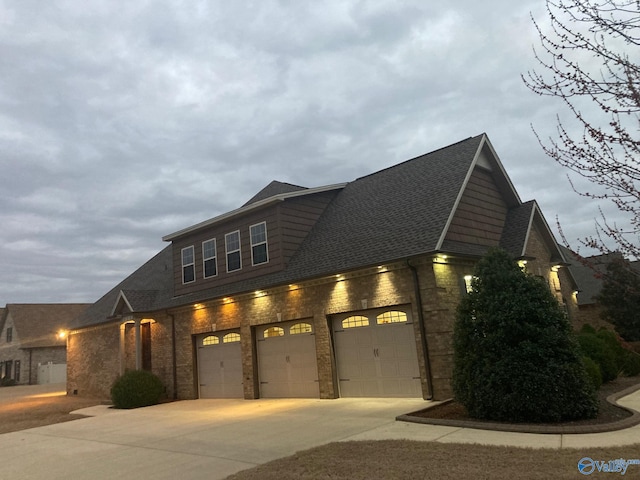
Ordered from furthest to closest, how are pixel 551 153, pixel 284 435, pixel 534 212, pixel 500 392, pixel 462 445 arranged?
1. pixel 534 212
2. pixel 284 435
3. pixel 500 392
4. pixel 462 445
5. pixel 551 153

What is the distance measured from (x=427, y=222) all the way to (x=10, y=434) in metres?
13.3

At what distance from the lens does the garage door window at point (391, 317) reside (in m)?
13.5

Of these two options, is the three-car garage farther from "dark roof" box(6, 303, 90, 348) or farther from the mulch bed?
"dark roof" box(6, 303, 90, 348)

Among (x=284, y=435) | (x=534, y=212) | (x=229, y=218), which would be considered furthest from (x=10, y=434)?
(x=534, y=212)

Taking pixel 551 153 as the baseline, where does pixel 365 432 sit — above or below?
below

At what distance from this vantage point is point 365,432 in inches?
363

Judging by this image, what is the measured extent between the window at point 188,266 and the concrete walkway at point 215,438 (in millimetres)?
7237

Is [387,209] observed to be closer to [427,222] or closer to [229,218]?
[427,222]

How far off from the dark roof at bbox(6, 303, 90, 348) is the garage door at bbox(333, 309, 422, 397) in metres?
38.4

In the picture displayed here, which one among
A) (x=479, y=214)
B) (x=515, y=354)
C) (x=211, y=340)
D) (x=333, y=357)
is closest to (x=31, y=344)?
(x=211, y=340)

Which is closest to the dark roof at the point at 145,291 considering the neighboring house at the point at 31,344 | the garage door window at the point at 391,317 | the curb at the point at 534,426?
the garage door window at the point at 391,317

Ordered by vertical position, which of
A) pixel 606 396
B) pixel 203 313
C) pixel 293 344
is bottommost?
pixel 606 396

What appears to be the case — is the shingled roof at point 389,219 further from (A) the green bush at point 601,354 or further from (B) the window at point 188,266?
(A) the green bush at point 601,354

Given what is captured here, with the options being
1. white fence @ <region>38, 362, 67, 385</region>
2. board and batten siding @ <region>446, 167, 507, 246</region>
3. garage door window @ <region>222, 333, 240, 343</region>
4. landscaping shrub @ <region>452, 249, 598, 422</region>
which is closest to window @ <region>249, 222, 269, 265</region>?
garage door window @ <region>222, 333, 240, 343</region>
